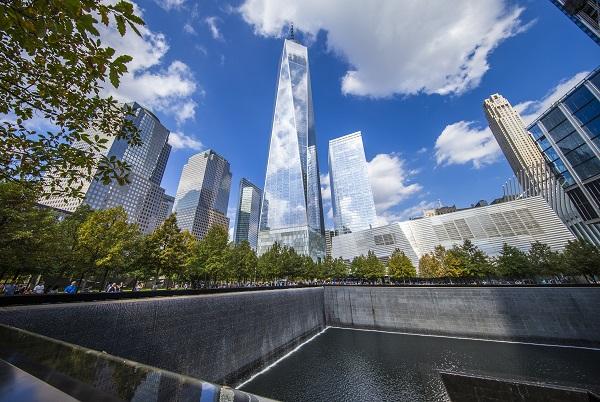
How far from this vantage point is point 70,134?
413 cm

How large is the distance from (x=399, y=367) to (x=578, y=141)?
55.6 meters

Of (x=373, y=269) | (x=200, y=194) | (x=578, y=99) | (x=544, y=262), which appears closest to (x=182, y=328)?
(x=373, y=269)

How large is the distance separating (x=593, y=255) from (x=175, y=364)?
2371 inches

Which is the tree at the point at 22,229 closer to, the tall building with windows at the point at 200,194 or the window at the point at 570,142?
the window at the point at 570,142

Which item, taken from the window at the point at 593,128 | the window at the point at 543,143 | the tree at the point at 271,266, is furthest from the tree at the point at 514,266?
the tree at the point at 271,266

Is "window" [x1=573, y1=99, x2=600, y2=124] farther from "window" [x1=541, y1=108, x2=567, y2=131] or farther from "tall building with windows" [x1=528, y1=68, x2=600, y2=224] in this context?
"window" [x1=541, y1=108, x2=567, y2=131]

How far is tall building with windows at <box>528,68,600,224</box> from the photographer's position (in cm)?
4094

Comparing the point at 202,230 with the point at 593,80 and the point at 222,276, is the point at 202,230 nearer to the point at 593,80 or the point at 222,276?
the point at 222,276

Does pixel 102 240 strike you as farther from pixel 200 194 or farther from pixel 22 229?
pixel 200 194

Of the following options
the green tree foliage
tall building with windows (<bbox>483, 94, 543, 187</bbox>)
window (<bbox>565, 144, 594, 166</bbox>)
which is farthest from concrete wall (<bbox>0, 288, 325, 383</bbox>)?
tall building with windows (<bbox>483, 94, 543, 187</bbox>)

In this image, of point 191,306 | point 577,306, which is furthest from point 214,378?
point 577,306

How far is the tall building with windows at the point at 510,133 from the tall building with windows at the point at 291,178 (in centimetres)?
10092

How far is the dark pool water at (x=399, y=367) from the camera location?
50.1 ft

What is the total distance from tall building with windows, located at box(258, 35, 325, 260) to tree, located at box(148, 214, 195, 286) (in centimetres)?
6148
